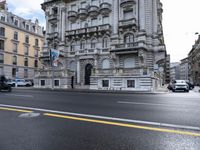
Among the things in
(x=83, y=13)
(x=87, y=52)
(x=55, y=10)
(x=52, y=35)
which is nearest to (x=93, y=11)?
(x=83, y=13)

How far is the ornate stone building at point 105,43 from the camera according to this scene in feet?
86.3

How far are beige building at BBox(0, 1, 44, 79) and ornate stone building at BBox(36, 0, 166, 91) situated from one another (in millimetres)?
12420

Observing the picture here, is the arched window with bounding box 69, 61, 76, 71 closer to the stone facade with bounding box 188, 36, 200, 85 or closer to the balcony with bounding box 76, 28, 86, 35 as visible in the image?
the balcony with bounding box 76, 28, 86, 35

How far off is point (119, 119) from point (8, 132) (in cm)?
340

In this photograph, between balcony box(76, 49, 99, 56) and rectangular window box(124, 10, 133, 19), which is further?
balcony box(76, 49, 99, 56)

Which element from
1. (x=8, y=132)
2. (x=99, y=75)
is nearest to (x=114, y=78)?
(x=99, y=75)

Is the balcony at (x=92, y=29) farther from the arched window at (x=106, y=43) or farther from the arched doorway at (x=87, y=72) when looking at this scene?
the arched doorway at (x=87, y=72)

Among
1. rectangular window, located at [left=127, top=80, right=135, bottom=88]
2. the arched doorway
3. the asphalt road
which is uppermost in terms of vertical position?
the arched doorway

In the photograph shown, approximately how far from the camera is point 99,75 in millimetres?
27047

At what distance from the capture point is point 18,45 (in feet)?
148

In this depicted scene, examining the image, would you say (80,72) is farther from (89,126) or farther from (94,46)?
(89,126)

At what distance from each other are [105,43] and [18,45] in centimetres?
2674

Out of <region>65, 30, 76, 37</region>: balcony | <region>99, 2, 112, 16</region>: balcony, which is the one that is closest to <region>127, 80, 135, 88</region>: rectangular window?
<region>99, 2, 112, 16</region>: balcony

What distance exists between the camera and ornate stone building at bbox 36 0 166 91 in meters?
26.3
